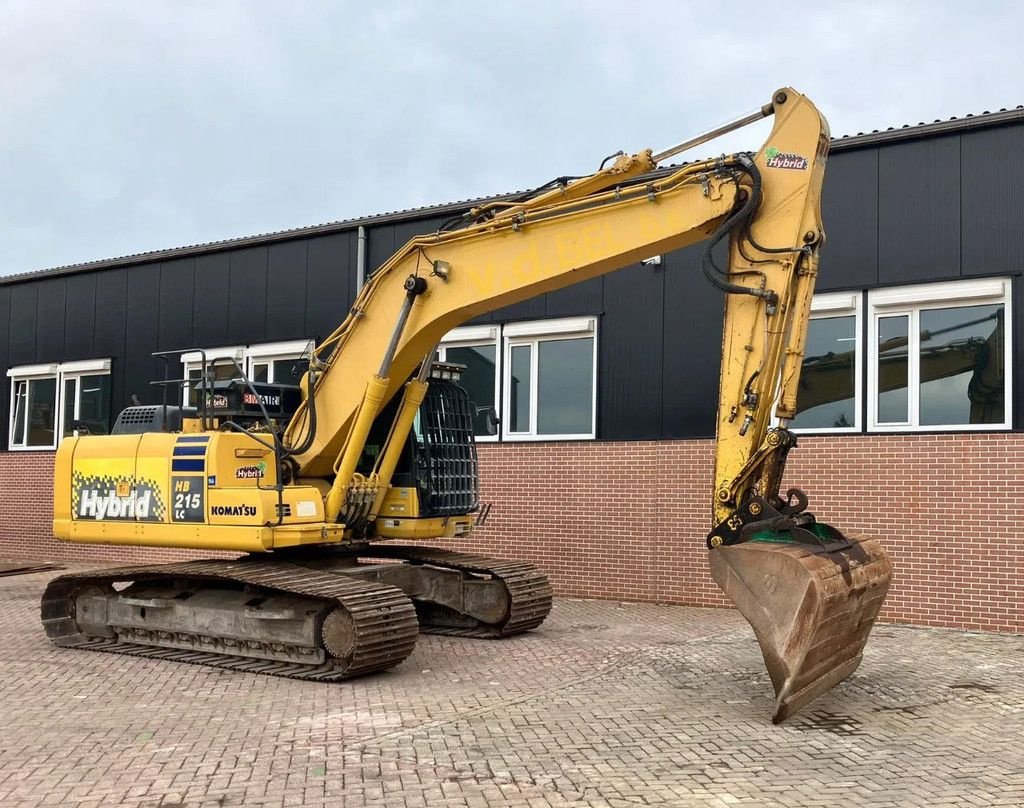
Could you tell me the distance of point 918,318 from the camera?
11.7 m

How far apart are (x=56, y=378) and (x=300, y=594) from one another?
1265 cm

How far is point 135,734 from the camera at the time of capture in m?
6.75

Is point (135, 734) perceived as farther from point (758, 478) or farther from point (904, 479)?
point (904, 479)

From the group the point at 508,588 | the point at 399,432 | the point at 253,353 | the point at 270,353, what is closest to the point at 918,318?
the point at 508,588

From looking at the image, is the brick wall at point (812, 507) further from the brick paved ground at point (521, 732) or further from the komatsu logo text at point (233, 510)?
the komatsu logo text at point (233, 510)

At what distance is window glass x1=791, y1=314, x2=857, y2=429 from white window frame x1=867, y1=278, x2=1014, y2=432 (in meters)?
0.22

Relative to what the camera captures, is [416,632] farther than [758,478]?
Yes

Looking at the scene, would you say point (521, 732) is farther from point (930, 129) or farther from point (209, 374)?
point (930, 129)

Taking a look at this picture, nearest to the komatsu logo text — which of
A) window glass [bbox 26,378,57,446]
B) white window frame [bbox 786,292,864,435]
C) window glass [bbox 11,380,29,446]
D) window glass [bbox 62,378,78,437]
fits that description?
white window frame [bbox 786,292,864,435]

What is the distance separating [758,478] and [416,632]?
10.4 feet

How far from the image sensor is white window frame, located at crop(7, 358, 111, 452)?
18.6 m

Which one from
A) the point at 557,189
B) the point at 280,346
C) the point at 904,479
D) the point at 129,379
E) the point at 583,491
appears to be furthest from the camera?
the point at 129,379

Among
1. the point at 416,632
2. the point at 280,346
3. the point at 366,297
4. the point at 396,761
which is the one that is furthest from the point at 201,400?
the point at 280,346

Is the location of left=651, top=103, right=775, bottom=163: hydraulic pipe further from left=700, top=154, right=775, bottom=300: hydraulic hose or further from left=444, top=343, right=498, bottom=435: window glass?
left=444, top=343, right=498, bottom=435: window glass
